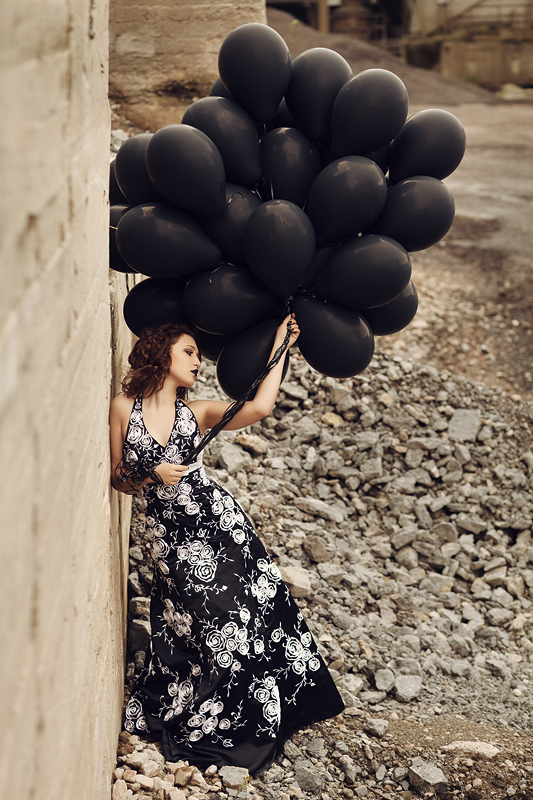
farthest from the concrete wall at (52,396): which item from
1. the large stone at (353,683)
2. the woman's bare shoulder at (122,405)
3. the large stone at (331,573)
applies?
the large stone at (331,573)

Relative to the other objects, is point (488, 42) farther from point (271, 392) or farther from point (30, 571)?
point (30, 571)

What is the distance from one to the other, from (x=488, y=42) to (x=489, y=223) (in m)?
16.2

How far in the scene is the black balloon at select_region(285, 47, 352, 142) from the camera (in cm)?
252

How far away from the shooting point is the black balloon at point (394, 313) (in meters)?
2.72

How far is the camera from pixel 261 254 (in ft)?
7.66

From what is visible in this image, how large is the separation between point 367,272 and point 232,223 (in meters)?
0.52

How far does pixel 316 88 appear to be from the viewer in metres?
2.52

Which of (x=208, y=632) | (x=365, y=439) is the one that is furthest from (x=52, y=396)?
(x=365, y=439)

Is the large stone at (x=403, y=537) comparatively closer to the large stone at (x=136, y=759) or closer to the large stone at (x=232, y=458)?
the large stone at (x=232, y=458)

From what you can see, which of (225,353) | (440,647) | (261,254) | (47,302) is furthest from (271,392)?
(440,647)

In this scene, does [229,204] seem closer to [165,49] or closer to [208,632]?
[208,632]

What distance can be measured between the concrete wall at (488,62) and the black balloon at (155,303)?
917 inches

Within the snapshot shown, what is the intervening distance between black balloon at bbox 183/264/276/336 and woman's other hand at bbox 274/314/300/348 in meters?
0.09

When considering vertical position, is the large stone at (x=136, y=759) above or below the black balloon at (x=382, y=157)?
below
